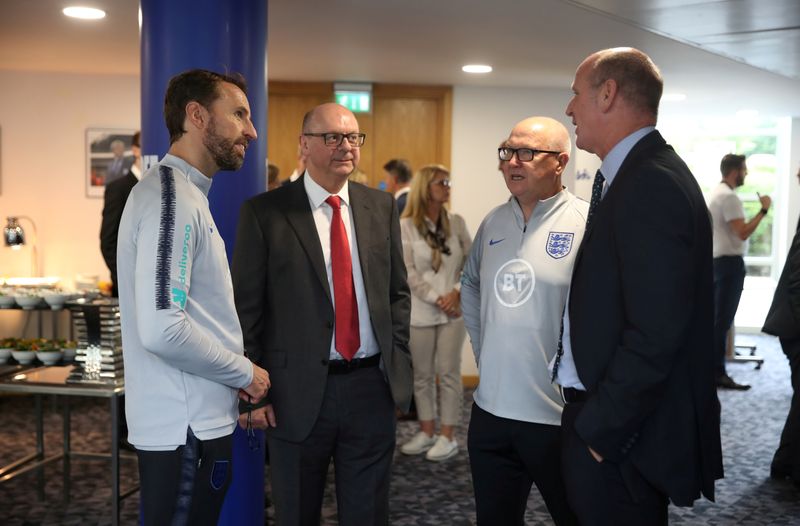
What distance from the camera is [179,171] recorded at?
2139 millimetres

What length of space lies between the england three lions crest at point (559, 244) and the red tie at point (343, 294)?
66cm

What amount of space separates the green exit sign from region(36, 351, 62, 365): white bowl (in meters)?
4.59

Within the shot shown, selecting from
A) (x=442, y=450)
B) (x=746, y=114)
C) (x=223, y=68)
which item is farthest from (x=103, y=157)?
(x=746, y=114)

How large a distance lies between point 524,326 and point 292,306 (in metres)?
0.75

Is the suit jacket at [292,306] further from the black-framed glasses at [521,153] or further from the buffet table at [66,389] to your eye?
the buffet table at [66,389]

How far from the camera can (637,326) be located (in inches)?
74.0

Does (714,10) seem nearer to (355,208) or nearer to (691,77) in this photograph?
(355,208)

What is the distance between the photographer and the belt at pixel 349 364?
2.79 metres

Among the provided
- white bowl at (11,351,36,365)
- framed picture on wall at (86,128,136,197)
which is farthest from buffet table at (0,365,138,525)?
framed picture on wall at (86,128,136,197)

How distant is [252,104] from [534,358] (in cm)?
170

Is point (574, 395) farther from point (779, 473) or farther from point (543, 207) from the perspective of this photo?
point (779, 473)

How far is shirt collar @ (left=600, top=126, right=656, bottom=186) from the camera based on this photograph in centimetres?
205

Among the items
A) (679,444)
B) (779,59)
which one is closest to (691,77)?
(779,59)

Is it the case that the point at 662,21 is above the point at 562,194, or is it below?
above
